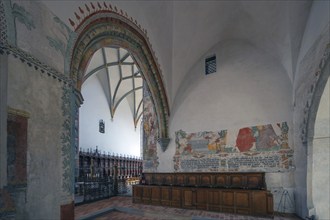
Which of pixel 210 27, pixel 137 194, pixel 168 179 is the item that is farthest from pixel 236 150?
pixel 210 27

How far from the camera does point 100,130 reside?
14195mm

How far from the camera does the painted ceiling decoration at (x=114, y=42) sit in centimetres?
499

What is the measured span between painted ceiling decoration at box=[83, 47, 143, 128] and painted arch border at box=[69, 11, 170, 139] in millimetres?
2457

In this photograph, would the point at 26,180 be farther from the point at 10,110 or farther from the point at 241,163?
the point at 241,163

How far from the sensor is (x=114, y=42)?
7.03 metres

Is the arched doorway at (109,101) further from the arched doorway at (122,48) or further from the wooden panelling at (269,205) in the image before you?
the wooden panelling at (269,205)

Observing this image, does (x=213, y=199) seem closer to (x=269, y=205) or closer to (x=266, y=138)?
(x=269, y=205)

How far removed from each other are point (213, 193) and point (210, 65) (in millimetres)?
5584

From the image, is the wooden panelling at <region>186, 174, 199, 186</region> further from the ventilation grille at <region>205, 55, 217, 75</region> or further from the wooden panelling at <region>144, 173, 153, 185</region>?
the ventilation grille at <region>205, 55, 217, 75</region>

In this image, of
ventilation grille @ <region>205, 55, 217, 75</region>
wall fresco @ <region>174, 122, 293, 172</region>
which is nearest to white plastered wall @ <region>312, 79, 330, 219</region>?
wall fresco @ <region>174, 122, 293, 172</region>

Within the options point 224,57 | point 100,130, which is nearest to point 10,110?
point 224,57

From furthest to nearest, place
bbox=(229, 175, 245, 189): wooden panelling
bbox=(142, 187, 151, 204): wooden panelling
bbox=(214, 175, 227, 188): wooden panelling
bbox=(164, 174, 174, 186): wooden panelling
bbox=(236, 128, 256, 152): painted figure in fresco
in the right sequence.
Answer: bbox=(164, 174, 174, 186): wooden panelling → bbox=(142, 187, 151, 204): wooden panelling → bbox=(236, 128, 256, 152): painted figure in fresco → bbox=(214, 175, 227, 188): wooden panelling → bbox=(229, 175, 245, 189): wooden panelling

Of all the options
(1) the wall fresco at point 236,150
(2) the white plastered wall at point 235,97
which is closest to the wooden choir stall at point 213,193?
(1) the wall fresco at point 236,150

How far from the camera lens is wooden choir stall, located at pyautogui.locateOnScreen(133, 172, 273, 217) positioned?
6.66 m
